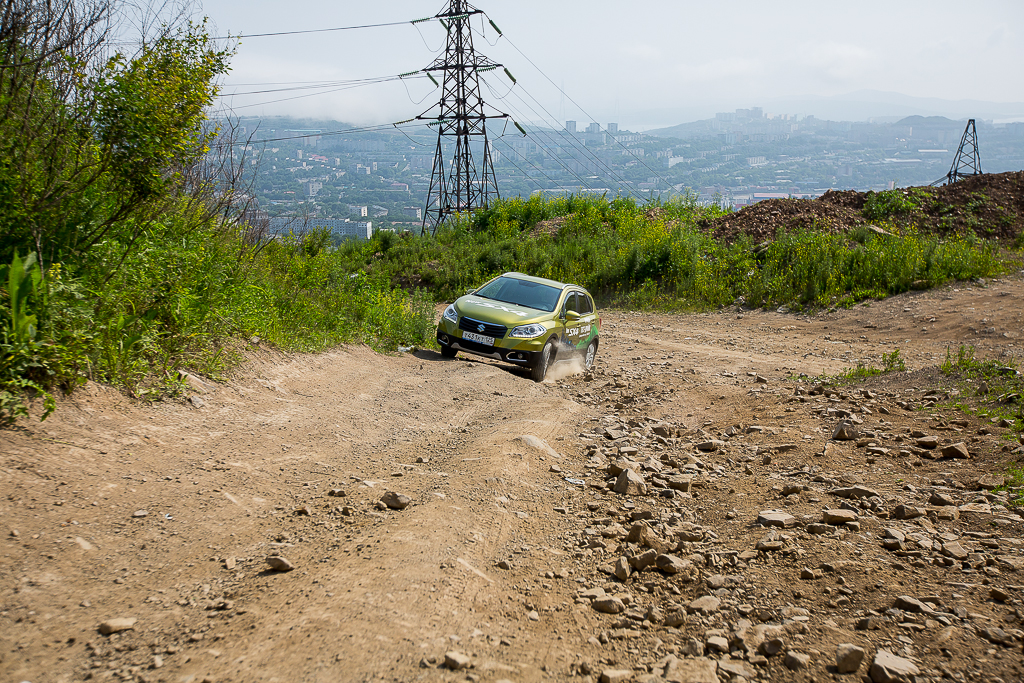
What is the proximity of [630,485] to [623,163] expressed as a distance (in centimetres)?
7913

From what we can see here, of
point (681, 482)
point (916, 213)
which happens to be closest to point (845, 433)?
point (681, 482)

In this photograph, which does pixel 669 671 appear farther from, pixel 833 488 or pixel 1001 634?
pixel 833 488

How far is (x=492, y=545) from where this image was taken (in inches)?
160

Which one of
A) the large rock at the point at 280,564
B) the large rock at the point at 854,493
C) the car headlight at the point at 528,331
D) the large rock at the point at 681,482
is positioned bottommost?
the large rock at the point at 681,482

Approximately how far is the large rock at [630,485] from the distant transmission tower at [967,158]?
125 ft

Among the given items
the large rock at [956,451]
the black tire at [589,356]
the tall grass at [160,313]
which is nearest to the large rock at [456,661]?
the tall grass at [160,313]

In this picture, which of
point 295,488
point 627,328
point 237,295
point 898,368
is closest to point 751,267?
point 627,328

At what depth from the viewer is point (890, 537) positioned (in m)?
3.97

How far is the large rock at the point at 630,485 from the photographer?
5070 millimetres

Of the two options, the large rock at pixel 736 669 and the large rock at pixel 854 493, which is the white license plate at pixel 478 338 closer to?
the large rock at pixel 854 493

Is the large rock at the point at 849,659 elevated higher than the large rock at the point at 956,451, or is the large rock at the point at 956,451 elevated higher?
the large rock at the point at 956,451

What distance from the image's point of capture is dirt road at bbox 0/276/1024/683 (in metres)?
Result: 2.91

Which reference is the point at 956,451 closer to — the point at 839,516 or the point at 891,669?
the point at 839,516

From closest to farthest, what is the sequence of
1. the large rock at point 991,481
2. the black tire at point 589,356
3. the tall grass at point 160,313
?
the large rock at point 991,481
the tall grass at point 160,313
the black tire at point 589,356
